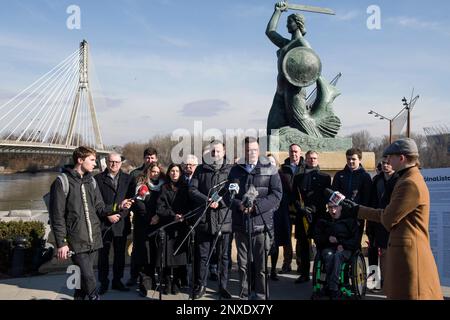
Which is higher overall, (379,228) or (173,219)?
(173,219)

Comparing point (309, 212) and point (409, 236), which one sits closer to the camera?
point (409, 236)

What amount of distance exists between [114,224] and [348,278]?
283 centimetres

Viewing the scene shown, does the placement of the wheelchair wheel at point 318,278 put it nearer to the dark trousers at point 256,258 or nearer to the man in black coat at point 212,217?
the dark trousers at point 256,258

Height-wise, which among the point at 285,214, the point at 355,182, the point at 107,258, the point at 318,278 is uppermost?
the point at 355,182

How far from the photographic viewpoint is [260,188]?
4.88 m

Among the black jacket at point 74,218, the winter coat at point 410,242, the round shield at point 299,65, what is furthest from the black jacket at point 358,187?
the round shield at point 299,65

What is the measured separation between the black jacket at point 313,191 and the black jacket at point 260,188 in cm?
72

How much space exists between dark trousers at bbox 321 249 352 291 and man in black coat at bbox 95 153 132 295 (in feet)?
8.11

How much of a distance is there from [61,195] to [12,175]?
53.3 m

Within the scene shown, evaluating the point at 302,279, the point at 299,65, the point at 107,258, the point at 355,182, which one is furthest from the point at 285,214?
the point at 299,65

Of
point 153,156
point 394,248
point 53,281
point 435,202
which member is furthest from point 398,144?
point 53,281

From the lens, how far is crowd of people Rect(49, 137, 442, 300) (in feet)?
13.8

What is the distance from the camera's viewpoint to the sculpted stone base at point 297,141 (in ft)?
33.4

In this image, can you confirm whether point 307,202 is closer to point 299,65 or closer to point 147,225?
point 147,225
